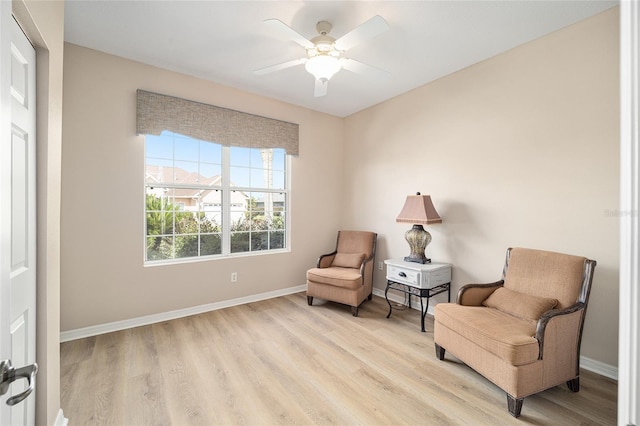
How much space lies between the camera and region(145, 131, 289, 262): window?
A: 3240 millimetres

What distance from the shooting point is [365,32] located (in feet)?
6.42

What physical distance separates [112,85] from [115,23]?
67 centimetres

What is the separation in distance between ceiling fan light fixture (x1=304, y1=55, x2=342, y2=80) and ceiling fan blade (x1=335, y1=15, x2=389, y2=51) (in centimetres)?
12

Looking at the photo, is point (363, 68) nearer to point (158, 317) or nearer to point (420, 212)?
point (420, 212)

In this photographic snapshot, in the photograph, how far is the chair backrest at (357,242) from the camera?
3.98 m

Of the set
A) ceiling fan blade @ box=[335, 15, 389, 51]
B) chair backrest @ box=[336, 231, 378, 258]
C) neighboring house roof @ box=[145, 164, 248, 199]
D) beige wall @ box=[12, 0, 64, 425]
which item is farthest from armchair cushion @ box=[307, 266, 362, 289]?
beige wall @ box=[12, 0, 64, 425]

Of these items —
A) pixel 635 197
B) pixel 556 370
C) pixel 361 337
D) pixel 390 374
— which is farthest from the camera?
pixel 361 337

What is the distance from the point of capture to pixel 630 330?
58cm

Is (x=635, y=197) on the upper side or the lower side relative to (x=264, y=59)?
A: lower

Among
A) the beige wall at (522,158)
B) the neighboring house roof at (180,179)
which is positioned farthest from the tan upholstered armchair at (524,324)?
the neighboring house roof at (180,179)

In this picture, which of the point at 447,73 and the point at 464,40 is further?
the point at 447,73

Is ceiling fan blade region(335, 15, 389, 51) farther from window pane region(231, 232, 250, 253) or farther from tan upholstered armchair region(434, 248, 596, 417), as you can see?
window pane region(231, 232, 250, 253)

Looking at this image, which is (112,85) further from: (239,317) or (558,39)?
(558,39)

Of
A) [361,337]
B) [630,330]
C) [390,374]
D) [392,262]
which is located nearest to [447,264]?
[392,262]
